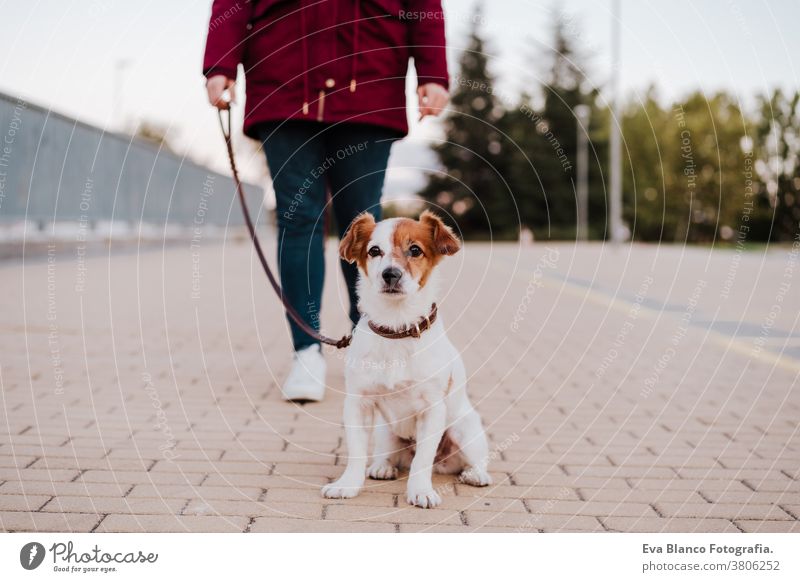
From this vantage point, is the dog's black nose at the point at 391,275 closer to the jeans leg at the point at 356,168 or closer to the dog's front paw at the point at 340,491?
the dog's front paw at the point at 340,491

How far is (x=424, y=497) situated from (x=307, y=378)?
6.05 feet

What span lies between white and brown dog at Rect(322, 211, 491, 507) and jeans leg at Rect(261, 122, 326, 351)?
1.46 metres

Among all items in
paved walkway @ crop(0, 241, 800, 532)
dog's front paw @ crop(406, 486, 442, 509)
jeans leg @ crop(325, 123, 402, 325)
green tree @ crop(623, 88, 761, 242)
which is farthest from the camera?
green tree @ crop(623, 88, 761, 242)

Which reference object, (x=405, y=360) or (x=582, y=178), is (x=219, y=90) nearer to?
(x=405, y=360)

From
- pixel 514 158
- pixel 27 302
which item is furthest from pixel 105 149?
pixel 514 158

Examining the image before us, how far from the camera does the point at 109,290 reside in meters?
11.3

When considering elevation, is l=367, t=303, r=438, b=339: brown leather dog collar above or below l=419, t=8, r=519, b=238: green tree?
below

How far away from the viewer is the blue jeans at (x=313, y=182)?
482cm

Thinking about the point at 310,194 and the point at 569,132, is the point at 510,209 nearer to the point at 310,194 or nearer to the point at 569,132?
the point at 569,132

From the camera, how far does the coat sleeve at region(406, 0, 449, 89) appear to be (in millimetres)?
4457

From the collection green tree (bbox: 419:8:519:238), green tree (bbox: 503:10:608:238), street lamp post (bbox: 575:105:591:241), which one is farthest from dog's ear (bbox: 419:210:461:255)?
street lamp post (bbox: 575:105:591:241)

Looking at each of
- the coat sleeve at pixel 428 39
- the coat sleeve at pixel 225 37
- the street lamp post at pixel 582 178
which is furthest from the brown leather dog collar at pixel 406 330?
the street lamp post at pixel 582 178

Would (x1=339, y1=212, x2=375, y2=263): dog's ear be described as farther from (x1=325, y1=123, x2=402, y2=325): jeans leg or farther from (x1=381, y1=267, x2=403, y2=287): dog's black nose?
(x1=325, y1=123, x2=402, y2=325): jeans leg
